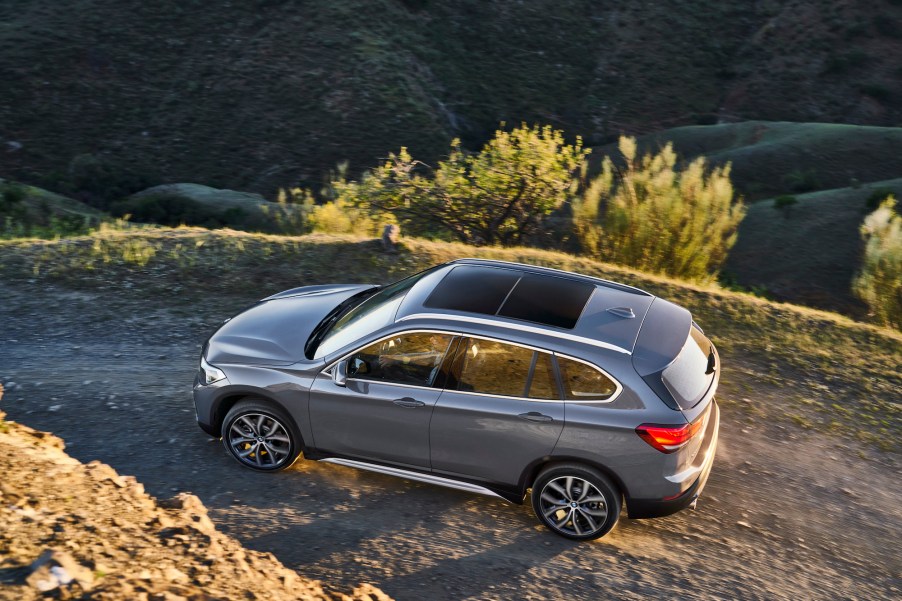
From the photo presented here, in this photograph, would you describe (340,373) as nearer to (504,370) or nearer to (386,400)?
(386,400)

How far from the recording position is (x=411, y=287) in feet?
23.8

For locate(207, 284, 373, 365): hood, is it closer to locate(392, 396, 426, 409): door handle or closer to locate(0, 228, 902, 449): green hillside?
locate(392, 396, 426, 409): door handle

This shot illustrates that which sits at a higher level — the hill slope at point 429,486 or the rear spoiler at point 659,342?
the rear spoiler at point 659,342

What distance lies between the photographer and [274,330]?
7.23m

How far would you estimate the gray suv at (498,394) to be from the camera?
6.03m

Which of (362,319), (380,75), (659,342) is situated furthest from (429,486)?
(380,75)

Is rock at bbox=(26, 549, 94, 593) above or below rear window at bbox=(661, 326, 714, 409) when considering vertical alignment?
below

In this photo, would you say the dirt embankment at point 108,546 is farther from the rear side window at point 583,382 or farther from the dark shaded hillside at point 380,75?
the dark shaded hillside at point 380,75

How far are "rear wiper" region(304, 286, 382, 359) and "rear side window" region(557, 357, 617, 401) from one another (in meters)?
2.18

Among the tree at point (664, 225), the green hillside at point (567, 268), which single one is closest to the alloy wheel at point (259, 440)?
the green hillside at point (567, 268)

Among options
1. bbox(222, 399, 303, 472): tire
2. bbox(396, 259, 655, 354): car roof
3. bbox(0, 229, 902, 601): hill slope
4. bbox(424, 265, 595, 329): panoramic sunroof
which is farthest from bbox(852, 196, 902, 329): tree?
A: bbox(222, 399, 303, 472): tire

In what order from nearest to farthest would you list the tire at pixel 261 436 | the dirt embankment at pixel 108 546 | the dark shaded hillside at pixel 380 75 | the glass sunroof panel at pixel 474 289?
the dirt embankment at pixel 108 546 < the glass sunroof panel at pixel 474 289 < the tire at pixel 261 436 < the dark shaded hillside at pixel 380 75

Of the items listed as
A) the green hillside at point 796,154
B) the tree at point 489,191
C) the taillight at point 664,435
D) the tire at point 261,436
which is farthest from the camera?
the green hillside at point 796,154

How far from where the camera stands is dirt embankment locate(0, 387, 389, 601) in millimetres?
4355
